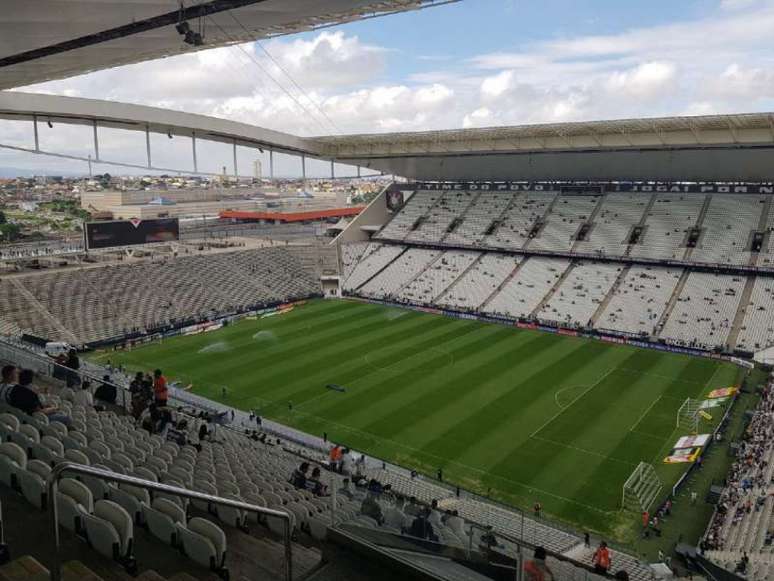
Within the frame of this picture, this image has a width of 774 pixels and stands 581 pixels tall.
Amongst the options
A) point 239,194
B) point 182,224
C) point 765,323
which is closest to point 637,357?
point 765,323

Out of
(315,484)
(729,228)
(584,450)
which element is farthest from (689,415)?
(729,228)

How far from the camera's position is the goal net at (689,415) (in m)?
26.0

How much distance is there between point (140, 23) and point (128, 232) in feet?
125

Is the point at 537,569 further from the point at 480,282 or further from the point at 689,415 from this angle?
the point at 480,282

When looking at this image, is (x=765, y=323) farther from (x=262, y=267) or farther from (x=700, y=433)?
(x=262, y=267)

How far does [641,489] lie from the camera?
21.0 metres

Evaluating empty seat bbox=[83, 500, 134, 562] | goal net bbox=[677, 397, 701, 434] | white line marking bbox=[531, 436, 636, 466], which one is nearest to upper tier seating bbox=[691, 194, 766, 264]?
goal net bbox=[677, 397, 701, 434]

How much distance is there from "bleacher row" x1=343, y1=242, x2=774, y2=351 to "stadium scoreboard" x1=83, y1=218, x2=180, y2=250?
1472cm

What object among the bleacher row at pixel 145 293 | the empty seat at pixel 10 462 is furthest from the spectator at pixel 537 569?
the bleacher row at pixel 145 293

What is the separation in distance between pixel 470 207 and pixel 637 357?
A: 27.2 metres

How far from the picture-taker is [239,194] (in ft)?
447

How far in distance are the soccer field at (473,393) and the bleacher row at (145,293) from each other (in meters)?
4.09

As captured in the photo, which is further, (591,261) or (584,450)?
(591,261)

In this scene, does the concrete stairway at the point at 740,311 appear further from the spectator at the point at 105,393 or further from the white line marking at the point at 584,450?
the spectator at the point at 105,393
